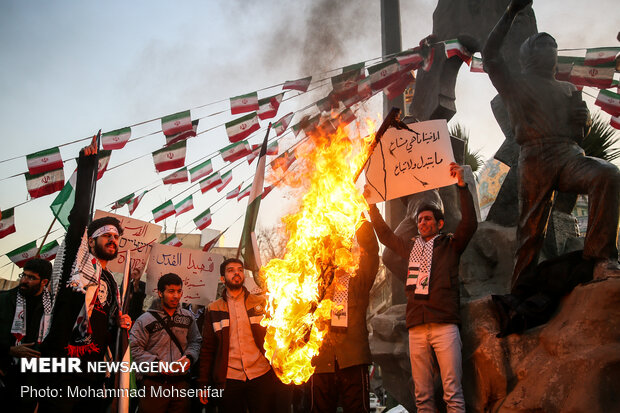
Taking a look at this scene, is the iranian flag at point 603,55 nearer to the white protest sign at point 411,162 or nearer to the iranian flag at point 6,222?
the white protest sign at point 411,162

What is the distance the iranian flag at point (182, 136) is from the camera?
8.81 meters

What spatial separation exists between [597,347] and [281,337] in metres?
2.63

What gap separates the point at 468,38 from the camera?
337 inches

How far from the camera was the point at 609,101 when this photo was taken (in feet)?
29.5

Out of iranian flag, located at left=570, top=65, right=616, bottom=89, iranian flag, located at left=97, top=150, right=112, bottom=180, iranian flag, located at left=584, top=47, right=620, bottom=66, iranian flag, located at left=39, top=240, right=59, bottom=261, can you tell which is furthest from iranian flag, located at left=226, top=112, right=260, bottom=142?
iranian flag, located at left=584, top=47, right=620, bottom=66

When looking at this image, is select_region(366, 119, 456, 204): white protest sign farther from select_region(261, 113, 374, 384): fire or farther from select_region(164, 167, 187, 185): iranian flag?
select_region(164, 167, 187, 185): iranian flag

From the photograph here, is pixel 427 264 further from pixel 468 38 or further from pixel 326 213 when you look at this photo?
pixel 468 38

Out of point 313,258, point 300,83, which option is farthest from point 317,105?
point 313,258

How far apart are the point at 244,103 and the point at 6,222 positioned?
5156 mm

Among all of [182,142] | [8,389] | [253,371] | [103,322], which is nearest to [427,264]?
[253,371]

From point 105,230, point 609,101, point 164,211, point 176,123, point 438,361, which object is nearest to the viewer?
point 438,361

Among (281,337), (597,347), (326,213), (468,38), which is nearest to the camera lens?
(597,347)

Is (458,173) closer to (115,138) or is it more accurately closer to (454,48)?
(454,48)

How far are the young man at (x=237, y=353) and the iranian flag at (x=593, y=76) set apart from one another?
751cm
